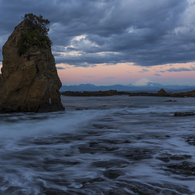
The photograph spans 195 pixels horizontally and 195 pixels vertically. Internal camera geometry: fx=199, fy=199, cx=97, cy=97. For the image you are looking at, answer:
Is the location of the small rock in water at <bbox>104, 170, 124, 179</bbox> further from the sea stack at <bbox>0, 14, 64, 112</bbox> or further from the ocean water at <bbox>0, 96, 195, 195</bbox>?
the sea stack at <bbox>0, 14, 64, 112</bbox>

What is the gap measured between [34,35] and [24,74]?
3624mm

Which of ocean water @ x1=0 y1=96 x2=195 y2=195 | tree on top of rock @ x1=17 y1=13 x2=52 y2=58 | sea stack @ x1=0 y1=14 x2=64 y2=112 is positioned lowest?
ocean water @ x1=0 y1=96 x2=195 y2=195

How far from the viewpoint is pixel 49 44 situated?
1886 cm

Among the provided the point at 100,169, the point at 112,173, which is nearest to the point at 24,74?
the point at 100,169

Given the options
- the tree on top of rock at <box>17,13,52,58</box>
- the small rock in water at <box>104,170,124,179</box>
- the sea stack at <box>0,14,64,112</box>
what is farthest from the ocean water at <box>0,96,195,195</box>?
the tree on top of rock at <box>17,13,52,58</box>

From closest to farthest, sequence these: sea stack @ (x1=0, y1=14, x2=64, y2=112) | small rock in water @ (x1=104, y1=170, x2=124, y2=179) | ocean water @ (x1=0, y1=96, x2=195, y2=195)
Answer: ocean water @ (x1=0, y1=96, x2=195, y2=195), small rock in water @ (x1=104, y1=170, x2=124, y2=179), sea stack @ (x1=0, y1=14, x2=64, y2=112)

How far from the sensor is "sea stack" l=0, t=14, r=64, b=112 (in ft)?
53.2

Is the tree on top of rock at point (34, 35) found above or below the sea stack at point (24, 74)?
above

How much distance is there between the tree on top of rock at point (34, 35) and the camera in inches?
652

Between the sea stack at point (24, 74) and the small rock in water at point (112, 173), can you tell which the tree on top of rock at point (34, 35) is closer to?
the sea stack at point (24, 74)

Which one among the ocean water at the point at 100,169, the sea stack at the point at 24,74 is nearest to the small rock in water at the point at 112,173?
the ocean water at the point at 100,169

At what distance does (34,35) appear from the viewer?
56.0 feet

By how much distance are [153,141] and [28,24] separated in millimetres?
15492

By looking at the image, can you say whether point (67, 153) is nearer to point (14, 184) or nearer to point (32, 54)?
point (14, 184)
